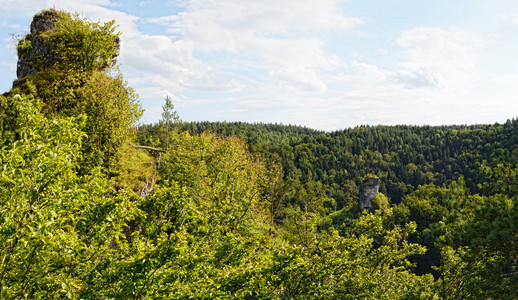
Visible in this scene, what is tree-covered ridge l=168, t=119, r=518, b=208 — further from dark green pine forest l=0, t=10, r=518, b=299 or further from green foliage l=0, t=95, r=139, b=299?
green foliage l=0, t=95, r=139, b=299

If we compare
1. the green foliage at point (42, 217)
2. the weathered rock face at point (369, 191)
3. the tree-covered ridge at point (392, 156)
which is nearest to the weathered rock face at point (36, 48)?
the green foliage at point (42, 217)

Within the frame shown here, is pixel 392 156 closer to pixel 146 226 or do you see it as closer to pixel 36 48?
pixel 36 48

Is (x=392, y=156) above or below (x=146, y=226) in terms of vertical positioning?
above

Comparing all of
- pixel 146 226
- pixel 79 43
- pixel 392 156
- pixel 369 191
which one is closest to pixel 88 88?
pixel 79 43

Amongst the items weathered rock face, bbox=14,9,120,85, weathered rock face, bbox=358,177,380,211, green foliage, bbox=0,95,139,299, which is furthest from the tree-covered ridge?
green foliage, bbox=0,95,139,299

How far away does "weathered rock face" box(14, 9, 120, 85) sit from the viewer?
79.9 ft

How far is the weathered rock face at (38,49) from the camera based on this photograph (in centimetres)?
2434

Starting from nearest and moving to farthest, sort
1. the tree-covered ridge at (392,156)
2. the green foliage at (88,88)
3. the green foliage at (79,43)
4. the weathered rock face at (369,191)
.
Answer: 1. the green foliage at (88,88)
2. the green foliage at (79,43)
3. the weathered rock face at (369,191)
4. the tree-covered ridge at (392,156)

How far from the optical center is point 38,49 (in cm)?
2512

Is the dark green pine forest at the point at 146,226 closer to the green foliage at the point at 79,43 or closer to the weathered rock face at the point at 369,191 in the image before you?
the green foliage at the point at 79,43

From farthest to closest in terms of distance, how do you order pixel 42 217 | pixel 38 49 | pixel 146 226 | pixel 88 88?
pixel 38 49
pixel 88 88
pixel 146 226
pixel 42 217

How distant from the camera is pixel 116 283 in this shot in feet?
26.3

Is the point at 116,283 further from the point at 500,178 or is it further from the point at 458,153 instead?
the point at 458,153

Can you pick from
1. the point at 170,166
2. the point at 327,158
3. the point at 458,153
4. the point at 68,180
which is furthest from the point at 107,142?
the point at 458,153
